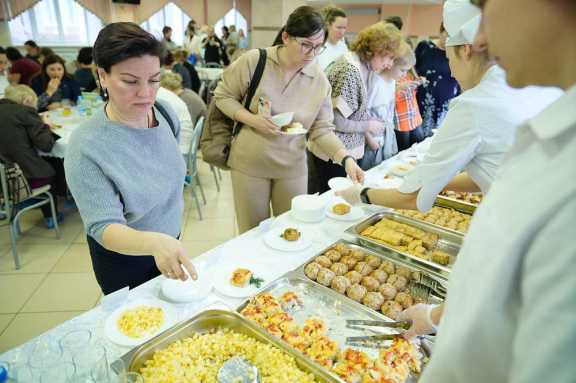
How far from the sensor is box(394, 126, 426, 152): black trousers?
3312mm

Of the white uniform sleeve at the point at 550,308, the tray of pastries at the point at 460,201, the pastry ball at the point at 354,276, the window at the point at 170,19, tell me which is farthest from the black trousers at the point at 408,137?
the window at the point at 170,19

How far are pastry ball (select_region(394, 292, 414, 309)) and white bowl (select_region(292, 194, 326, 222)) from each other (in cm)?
55

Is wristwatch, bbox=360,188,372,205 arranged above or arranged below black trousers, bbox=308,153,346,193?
above

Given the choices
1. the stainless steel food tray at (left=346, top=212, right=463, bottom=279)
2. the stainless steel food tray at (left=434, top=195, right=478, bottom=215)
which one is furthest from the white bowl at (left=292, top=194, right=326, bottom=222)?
the stainless steel food tray at (left=434, top=195, right=478, bottom=215)

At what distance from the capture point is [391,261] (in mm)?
1367

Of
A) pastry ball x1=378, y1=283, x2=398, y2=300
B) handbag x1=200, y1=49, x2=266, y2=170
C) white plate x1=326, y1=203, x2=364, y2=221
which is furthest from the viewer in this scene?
handbag x1=200, y1=49, x2=266, y2=170

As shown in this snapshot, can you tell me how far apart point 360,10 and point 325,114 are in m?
12.0

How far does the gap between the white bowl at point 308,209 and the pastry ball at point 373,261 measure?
0.32 meters

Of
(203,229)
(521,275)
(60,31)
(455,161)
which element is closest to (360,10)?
(60,31)

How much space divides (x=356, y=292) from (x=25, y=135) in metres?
2.68

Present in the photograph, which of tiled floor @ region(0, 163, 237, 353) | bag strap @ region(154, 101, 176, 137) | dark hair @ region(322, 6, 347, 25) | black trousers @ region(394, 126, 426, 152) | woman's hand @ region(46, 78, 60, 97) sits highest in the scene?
dark hair @ region(322, 6, 347, 25)

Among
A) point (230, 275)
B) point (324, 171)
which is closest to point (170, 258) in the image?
point (230, 275)

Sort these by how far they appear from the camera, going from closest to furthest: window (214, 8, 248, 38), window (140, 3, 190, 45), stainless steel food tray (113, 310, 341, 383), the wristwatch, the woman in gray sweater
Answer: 1. stainless steel food tray (113, 310, 341, 383)
2. the woman in gray sweater
3. the wristwatch
4. window (140, 3, 190, 45)
5. window (214, 8, 248, 38)

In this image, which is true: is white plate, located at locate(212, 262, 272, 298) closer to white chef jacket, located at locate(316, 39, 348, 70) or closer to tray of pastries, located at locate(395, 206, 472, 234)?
tray of pastries, located at locate(395, 206, 472, 234)
